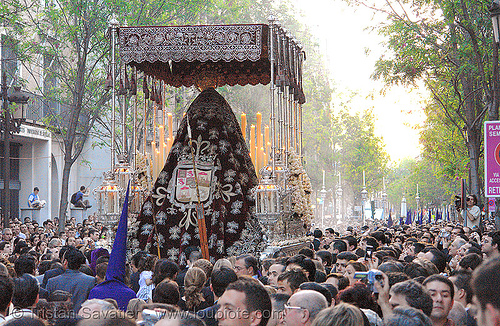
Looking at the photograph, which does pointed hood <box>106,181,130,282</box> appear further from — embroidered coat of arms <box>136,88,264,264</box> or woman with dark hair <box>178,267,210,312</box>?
embroidered coat of arms <box>136,88,264,264</box>

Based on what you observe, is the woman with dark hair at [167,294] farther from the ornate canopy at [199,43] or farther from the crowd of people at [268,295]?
the ornate canopy at [199,43]

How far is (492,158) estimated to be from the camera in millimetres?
11141

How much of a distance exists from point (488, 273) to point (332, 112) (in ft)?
163

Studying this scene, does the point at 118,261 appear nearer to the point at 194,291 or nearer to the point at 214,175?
the point at 194,291

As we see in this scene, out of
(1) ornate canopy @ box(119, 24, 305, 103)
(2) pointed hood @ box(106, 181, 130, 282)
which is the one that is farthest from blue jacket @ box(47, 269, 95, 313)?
(1) ornate canopy @ box(119, 24, 305, 103)

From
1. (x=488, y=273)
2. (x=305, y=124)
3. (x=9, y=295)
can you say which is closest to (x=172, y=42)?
(x=9, y=295)

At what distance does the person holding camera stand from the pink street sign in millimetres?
5606

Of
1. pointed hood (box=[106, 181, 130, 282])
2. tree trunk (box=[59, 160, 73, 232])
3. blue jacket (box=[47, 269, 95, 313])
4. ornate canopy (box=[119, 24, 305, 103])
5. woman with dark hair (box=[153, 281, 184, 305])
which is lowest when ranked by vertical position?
blue jacket (box=[47, 269, 95, 313])

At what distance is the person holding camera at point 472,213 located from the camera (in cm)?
1658

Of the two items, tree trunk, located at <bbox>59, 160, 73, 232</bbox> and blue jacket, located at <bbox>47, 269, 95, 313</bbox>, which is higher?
tree trunk, located at <bbox>59, 160, 73, 232</bbox>

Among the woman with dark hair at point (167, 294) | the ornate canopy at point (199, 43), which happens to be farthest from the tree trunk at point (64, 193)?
the woman with dark hair at point (167, 294)

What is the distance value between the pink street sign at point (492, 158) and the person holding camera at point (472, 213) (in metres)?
5.61

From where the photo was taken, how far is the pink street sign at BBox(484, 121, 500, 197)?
11.1 meters

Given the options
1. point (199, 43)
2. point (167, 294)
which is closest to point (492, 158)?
point (199, 43)
